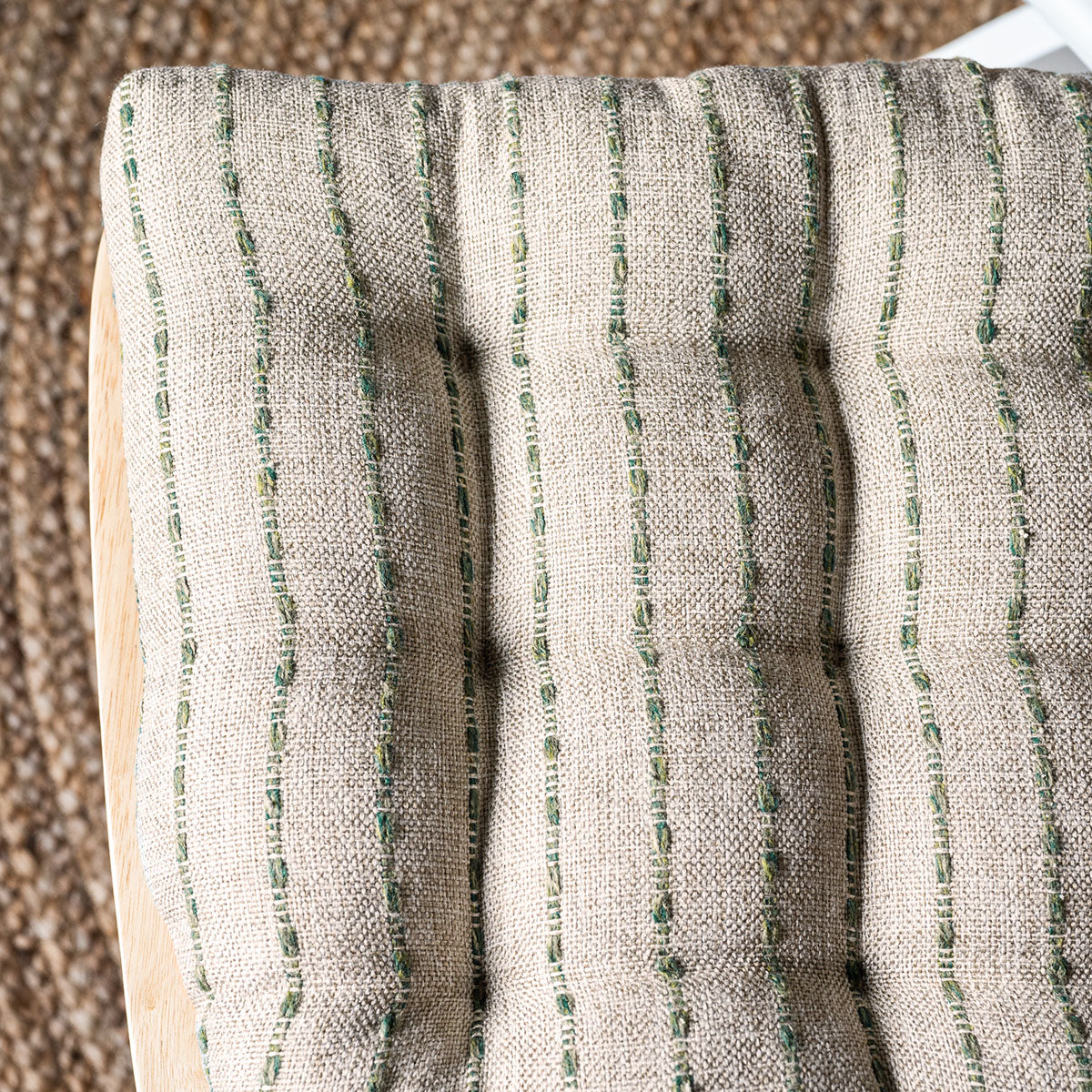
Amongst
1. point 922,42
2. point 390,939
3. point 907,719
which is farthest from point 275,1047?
point 922,42

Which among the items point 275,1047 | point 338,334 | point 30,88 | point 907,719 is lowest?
point 275,1047

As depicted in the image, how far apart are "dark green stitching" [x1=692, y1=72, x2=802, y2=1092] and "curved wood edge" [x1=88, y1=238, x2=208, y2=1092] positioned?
12.0 inches

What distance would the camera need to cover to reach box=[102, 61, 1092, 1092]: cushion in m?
0.48

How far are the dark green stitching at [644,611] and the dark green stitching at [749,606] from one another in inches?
1.6

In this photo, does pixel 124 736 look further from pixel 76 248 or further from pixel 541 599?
pixel 76 248

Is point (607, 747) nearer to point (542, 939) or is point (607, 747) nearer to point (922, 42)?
point (542, 939)

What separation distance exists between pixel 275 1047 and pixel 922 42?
1.08 meters

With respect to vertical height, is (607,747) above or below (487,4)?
below

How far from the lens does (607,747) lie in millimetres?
485

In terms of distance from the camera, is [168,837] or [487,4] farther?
[487,4]

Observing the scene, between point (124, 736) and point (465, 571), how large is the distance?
23cm

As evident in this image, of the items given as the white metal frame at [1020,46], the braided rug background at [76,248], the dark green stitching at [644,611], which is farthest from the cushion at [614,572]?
the braided rug background at [76,248]

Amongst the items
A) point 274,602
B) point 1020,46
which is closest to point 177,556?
point 274,602

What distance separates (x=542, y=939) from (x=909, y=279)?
36cm
